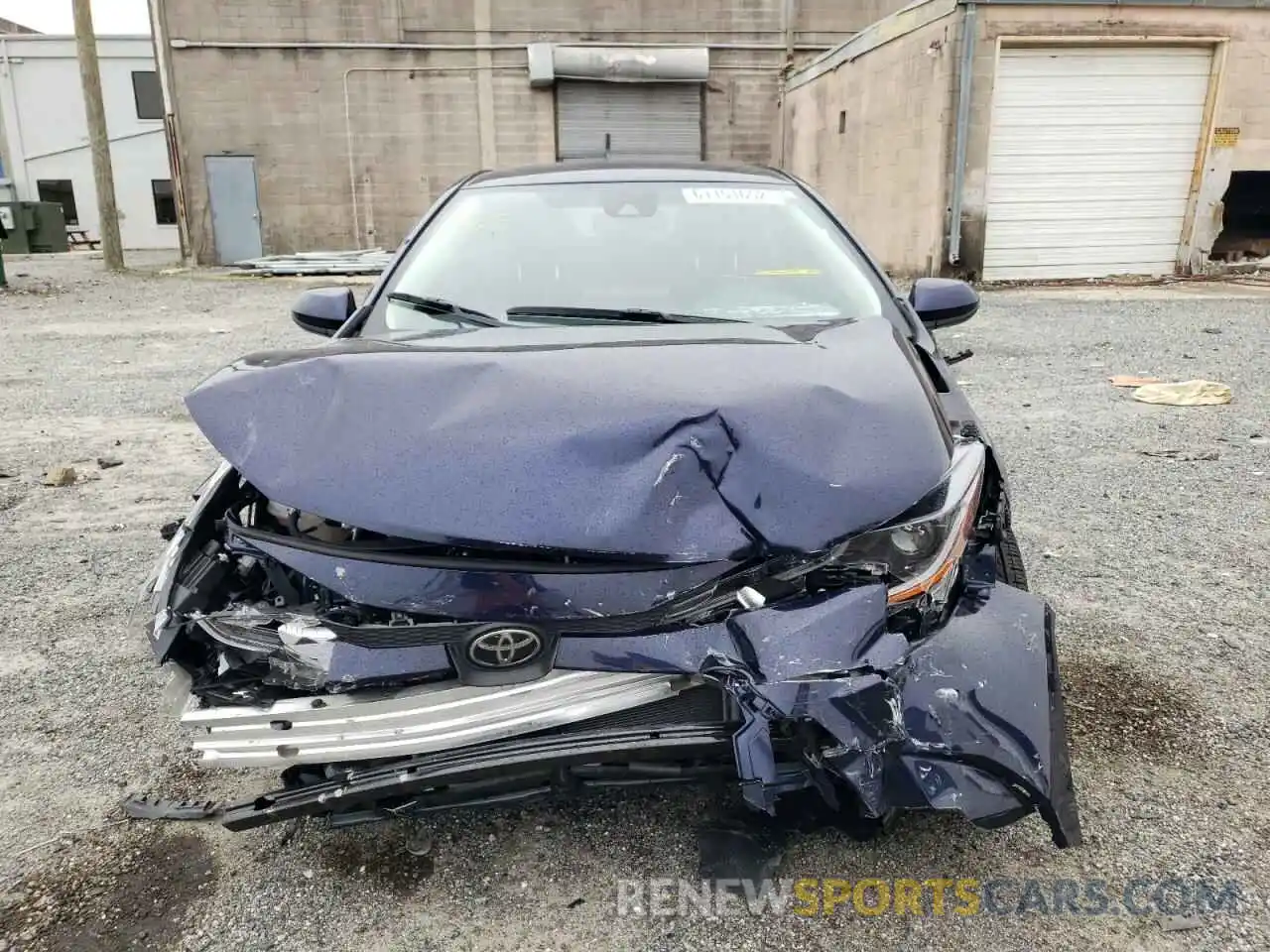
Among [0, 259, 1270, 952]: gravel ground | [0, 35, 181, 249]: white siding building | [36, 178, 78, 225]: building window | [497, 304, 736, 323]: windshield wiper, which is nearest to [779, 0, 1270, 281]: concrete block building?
[0, 259, 1270, 952]: gravel ground

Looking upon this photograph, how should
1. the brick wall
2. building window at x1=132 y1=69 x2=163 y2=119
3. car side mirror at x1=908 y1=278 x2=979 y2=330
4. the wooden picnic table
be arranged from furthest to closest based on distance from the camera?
the wooden picnic table → building window at x1=132 y1=69 x2=163 y2=119 → the brick wall → car side mirror at x1=908 y1=278 x2=979 y2=330

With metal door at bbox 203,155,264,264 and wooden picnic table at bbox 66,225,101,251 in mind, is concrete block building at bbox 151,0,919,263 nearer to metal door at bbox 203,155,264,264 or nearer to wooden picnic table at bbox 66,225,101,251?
metal door at bbox 203,155,264,264

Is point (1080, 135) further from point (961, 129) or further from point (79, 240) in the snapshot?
point (79, 240)

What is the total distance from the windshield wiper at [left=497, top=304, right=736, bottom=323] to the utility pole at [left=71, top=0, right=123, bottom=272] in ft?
56.7

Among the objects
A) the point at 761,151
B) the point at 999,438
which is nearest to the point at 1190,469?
the point at 999,438

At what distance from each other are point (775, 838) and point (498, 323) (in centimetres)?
155

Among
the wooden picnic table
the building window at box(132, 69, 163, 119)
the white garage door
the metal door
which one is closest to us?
the white garage door

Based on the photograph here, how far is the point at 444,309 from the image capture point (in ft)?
8.82

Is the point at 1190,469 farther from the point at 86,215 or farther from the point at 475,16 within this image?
the point at 86,215

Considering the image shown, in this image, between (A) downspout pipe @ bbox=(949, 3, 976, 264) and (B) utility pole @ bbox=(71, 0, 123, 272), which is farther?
(B) utility pole @ bbox=(71, 0, 123, 272)

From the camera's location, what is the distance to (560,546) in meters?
1.61

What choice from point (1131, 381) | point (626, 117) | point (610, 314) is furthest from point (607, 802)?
point (626, 117)

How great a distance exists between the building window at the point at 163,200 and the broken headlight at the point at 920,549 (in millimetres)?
33445

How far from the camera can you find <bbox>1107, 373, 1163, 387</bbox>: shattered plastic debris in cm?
659
